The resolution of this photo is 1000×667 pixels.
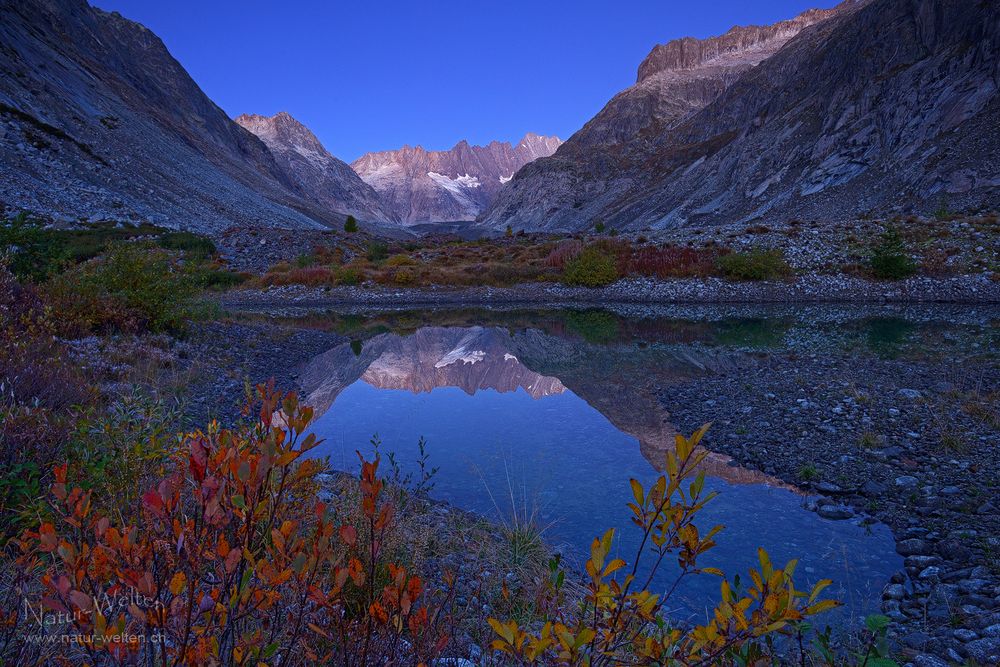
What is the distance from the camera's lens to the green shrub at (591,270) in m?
34.1

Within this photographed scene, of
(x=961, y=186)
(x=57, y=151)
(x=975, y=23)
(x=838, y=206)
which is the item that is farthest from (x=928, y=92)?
(x=57, y=151)

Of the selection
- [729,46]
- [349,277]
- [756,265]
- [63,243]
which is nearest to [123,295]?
[63,243]

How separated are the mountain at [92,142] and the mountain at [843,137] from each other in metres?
60.4

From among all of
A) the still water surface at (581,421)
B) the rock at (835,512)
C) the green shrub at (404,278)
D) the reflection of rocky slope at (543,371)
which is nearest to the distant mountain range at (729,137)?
the green shrub at (404,278)

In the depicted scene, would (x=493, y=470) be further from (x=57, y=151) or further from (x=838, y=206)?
(x=57, y=151)

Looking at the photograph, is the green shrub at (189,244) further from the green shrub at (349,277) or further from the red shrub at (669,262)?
the red shrub at (669,262)

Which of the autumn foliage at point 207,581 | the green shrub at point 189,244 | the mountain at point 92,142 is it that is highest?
the mountain at point 92,142

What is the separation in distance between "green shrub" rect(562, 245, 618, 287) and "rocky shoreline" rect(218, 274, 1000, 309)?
48 cm

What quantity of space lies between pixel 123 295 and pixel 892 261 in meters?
33.2

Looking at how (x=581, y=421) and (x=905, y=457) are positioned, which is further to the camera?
(x=581, y=421)

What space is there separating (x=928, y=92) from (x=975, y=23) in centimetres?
769

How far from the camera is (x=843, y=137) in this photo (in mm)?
60156

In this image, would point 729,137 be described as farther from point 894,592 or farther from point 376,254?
point 894,592

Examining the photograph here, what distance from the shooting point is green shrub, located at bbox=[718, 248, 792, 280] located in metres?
30.4
